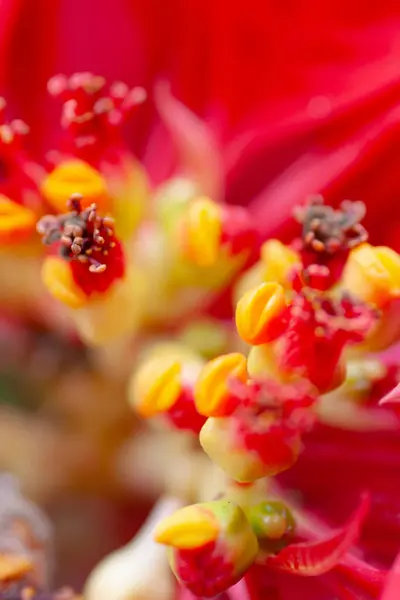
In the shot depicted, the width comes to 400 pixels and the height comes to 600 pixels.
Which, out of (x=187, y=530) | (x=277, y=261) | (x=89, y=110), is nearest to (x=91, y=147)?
(x=89, y=110)

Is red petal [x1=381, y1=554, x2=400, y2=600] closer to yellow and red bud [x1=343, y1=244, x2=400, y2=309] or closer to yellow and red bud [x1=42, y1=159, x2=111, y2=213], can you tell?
yellow and red bud [x1=343, y1=244, x2=400, y2=309]

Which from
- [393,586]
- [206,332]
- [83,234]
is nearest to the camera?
[393,586]

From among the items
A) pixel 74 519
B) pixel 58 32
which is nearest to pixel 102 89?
pixel 58 32

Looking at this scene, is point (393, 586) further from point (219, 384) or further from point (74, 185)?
point (74, 185)

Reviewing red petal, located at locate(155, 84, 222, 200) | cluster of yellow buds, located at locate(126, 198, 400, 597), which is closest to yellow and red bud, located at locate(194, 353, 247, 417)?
cluster of yellow buds, located at locate(126, 198, 400, 597)

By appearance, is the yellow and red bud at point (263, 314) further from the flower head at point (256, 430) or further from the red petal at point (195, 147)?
the red petal at point (195, 147)

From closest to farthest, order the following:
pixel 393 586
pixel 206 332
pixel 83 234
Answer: pixel 393 586 < pixel 83 234 < pixel 206 332

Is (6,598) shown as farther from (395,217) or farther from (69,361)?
(395,217)
